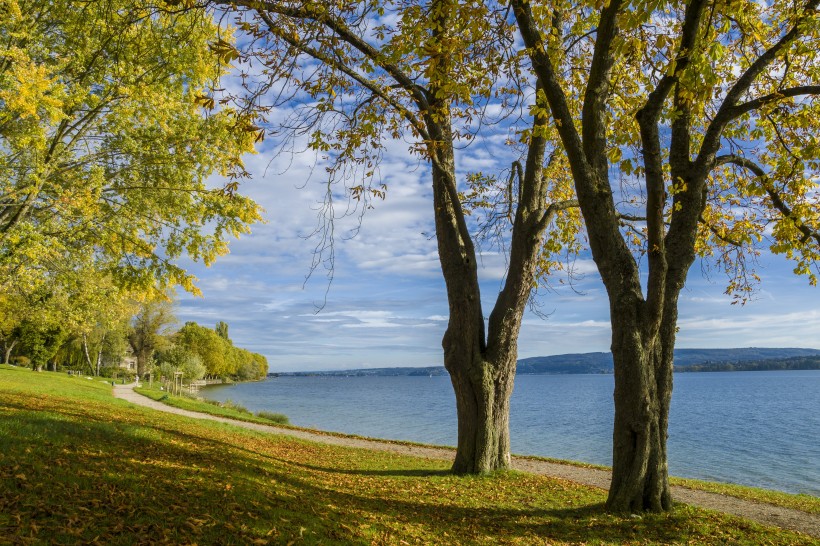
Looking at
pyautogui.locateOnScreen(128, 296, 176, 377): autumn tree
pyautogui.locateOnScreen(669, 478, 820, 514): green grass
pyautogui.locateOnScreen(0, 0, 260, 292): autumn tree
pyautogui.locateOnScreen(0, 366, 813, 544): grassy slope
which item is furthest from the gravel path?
pyautogui.locateOnScreen(128, 296, 176, 377): autumn tree

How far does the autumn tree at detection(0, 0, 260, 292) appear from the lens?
1268cm

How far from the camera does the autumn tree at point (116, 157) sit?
12680 mm

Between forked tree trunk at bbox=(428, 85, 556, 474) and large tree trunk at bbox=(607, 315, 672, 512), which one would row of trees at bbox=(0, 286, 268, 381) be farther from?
large tree trunk at bbox=(607, 315, 672, 512)

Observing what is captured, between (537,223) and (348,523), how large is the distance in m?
6.67

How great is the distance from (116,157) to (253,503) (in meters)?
12.9

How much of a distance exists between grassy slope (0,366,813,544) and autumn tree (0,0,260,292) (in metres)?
5.52

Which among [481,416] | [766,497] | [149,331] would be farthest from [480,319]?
[149,331]

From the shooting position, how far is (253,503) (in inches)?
235

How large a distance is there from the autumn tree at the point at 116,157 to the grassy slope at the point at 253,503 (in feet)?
18.1

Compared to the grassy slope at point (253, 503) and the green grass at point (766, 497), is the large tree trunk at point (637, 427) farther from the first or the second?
the green grass at point (766, 497)

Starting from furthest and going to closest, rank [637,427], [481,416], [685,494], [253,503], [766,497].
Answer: [766,497]
[685,494]
[481,416]
[637,427]
[253,503]

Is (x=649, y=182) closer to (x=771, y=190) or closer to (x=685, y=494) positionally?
(x=771, y=190)

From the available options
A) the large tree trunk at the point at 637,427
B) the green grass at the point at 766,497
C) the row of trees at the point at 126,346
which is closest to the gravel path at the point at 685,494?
the green grass at the point at 766,497

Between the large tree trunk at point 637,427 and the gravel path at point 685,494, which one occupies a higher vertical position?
the large tree trunk at point 637,427
